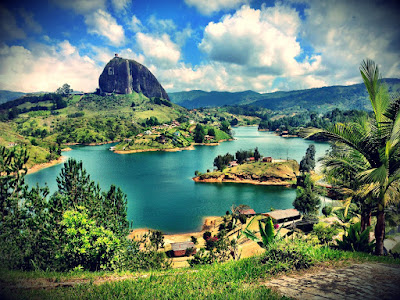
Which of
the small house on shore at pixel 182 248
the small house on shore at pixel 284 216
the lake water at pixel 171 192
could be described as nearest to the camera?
the small house on shore at pixel 182 248

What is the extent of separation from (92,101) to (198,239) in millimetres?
190340

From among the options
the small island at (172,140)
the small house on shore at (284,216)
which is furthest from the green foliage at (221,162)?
the small island at (172,140)

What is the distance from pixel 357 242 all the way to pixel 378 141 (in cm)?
355

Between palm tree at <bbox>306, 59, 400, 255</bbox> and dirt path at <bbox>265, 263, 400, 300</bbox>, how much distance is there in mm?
1819

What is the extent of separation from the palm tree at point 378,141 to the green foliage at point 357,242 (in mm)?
568

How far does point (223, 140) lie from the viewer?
407 feet

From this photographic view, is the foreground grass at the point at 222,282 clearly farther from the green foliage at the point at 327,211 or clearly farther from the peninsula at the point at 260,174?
the peninsula at the point at 260,174

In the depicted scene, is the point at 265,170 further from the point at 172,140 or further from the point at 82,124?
the point at 82,124

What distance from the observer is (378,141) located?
6.16 meters

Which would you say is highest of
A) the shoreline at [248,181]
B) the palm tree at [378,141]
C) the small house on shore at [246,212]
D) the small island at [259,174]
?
the palm tree at [378,141]

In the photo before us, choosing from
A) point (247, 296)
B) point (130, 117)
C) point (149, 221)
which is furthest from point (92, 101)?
point (247, 296)

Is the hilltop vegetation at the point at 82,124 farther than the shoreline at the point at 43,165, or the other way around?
the hilltop vegetation at the point at 82,124

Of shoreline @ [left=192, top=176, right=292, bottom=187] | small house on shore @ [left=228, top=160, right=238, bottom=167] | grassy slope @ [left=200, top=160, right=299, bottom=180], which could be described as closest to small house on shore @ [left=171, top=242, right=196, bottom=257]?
shoreline @ [left=192, top=176, right=292, bottom=187]

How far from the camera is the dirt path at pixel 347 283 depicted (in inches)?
179
